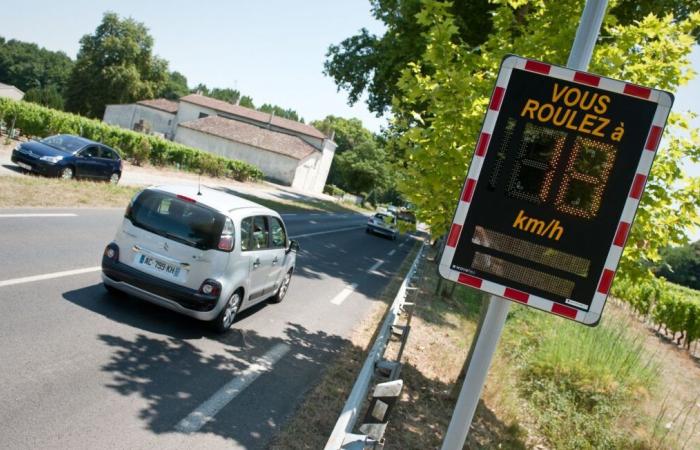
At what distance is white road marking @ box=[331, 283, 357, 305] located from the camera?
12.0 metres

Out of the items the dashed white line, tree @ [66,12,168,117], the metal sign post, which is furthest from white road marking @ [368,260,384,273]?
tree @ [66,12,168,117]

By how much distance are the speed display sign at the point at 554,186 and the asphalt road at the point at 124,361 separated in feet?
9.66

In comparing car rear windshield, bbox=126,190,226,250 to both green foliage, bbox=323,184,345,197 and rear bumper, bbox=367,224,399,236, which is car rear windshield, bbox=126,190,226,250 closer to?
rear bumper, bbox=367,224,399,236

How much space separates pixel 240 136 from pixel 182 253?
5834 centimetres

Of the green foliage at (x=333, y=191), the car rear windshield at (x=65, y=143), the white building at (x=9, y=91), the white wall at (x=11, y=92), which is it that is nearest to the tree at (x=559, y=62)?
the car rear windshield at (x=65, y=143)

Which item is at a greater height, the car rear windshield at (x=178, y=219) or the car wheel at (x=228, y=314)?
the car rear windshield at (x=178, y=219)

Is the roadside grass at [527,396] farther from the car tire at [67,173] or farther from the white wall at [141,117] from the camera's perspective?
the white wall at [141,117]

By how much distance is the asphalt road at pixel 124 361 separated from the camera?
4.51 metres

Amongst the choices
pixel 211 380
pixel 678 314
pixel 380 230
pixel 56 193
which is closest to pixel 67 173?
pixel 56 193

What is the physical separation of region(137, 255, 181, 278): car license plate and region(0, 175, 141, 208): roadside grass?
6960 millimetres

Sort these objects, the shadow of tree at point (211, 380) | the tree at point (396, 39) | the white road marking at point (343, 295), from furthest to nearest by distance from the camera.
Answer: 1. the tree at point (396, 39)
2. the white road marking at point (343, 295)
3. the shadow of tree at point (211, 380)

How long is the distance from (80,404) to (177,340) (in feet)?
7.27

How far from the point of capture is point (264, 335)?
8188mm

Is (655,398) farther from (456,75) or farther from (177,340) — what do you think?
(177,340)
